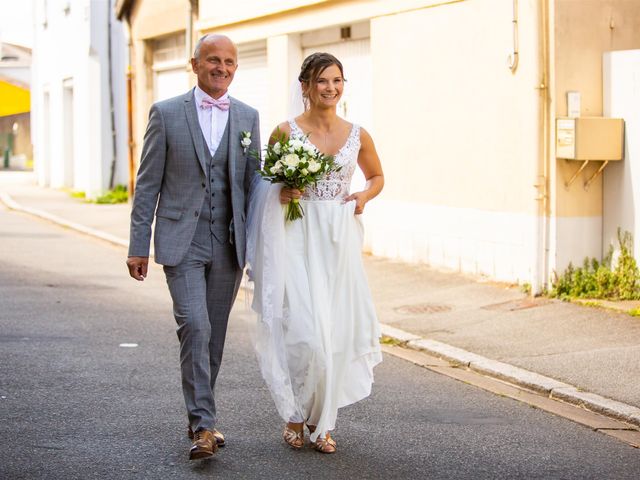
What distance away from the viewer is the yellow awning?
4438 cm

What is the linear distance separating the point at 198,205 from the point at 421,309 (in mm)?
5324

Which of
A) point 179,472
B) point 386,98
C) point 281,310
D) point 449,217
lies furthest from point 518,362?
point 386,98

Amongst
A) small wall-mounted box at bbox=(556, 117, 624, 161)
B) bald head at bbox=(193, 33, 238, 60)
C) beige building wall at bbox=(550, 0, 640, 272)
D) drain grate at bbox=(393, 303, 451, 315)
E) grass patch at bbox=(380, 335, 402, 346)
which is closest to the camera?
bald head at bbox=(193, 33, 238, 60)

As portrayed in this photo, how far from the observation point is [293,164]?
229 inches

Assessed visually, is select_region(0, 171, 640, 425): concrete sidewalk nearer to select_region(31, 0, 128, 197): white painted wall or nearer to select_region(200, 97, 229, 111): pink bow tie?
select_region(200, 97, 229, 111): pink bow tie

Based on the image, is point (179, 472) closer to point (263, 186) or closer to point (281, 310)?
point (281, 310)

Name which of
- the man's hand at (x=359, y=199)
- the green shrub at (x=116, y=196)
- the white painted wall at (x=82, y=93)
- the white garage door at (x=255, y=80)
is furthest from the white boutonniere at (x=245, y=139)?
the white painted wall at (x=82, y=93)

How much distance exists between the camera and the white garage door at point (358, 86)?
48.1ft

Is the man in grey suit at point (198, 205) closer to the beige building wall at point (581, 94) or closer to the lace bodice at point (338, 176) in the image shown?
the lace bodice at point (338, 176)

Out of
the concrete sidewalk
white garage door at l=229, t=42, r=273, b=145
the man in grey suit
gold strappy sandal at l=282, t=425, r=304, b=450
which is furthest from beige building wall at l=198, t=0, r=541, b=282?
the man in grey suit

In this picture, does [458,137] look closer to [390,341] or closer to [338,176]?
[390,341]

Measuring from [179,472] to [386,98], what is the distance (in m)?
8.95

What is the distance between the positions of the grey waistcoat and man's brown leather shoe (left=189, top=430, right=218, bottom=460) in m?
0.96

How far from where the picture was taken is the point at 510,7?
11.5 metres
